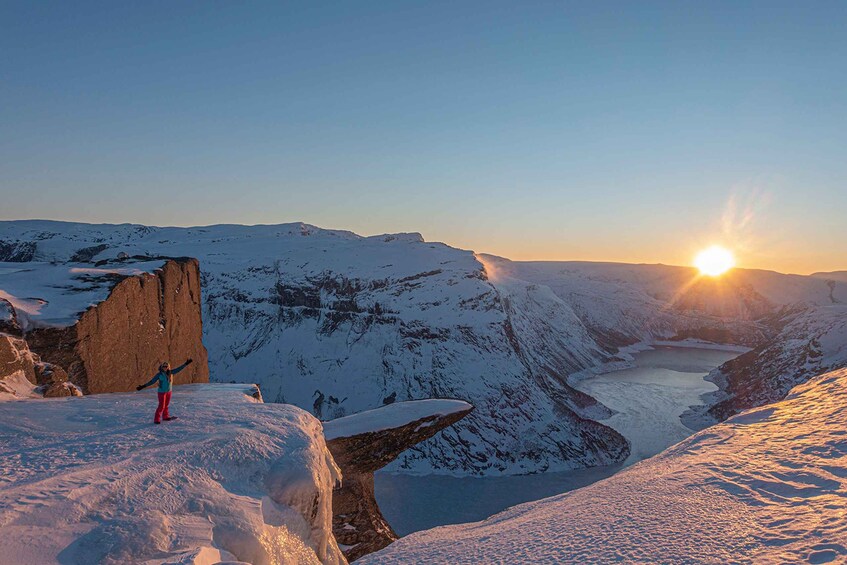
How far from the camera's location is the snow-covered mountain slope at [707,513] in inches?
317

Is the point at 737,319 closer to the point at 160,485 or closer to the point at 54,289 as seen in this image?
the point at 54,289

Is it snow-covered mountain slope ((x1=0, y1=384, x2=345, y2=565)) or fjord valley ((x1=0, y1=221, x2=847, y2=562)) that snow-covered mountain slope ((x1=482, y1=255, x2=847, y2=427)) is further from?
snow-covered mountain slope ((x1=0, y1=384, x2=345, y2=565))

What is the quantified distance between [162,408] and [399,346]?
1854 inches

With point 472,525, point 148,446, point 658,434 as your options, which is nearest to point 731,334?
point 658,434

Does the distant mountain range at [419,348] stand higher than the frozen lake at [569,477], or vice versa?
the distant mountain range at [419,348]

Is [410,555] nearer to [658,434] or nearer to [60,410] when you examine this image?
[60,410]

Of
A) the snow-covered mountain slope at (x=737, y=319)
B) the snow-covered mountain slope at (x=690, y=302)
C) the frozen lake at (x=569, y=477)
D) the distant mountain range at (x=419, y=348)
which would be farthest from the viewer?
the snow-covered mountain slope at (x=690, y=302)

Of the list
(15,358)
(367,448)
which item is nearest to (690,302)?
(367,448)

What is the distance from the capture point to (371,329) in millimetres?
59562

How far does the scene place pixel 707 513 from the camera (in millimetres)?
9352

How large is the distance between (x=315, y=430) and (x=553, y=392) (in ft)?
163

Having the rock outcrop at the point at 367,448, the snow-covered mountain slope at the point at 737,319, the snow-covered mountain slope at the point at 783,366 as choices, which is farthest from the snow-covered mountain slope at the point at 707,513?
the snow-covered mountain slope at the point at 737,319

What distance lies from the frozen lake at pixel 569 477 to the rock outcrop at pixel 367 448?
12.6 m

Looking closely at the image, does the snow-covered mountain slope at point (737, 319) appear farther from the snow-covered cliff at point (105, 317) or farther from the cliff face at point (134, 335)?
the snow-covered cliff at point (105, 317)
